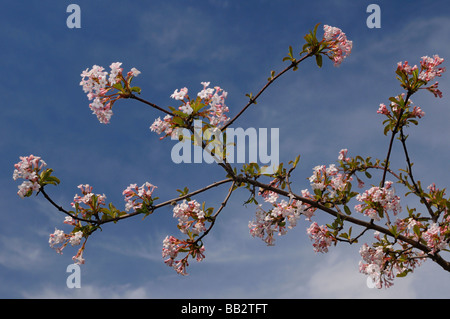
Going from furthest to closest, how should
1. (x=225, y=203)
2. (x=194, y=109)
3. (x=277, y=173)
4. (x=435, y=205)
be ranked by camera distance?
(x=435, y=205)
(x=277, y=173)
(x=225, y=203)
(x=194, y=109)

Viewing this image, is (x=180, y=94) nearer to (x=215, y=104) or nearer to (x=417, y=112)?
(x=215, y=104)

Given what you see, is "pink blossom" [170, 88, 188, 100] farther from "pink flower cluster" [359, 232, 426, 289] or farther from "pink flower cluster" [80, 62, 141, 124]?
"pink flower cluster" [359, 232, 426, 289]

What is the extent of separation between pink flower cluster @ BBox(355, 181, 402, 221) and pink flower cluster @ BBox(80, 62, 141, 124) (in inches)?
135

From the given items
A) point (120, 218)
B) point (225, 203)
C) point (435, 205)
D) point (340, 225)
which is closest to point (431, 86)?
point (435, 205)

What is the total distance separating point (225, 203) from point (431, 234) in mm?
2871

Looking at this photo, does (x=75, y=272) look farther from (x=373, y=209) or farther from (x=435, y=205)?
(x=435, y=205)

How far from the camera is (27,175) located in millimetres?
5035

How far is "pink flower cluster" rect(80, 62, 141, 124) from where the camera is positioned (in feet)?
16.2

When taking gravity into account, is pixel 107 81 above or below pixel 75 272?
above

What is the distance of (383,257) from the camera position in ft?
19.7

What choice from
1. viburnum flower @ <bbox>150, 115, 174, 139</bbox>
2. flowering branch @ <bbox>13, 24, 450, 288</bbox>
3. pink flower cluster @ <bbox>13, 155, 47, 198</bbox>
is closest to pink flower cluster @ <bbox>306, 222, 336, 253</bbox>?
flowering branch @ <bbox>13, 24, 450, 288</bbox>

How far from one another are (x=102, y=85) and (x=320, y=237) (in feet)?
12.0

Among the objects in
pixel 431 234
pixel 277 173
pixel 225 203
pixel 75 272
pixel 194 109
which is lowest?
pixel 75 272

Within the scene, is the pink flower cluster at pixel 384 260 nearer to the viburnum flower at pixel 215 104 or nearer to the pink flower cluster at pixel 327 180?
the pink flower cluster at pixel 327 180
